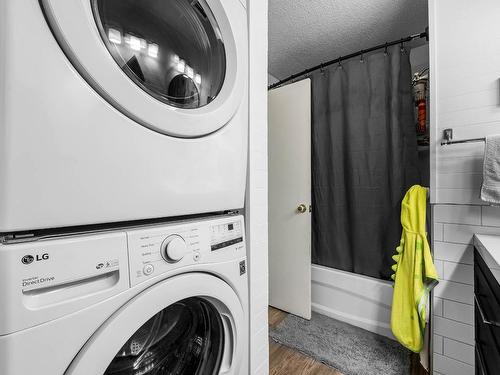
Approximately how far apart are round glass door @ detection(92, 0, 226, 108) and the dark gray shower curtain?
1.32 meters

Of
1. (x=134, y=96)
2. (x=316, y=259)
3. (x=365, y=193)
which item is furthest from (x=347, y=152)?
(x=134, y=96)

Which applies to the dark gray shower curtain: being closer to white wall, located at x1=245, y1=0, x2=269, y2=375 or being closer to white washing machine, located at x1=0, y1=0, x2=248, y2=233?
white wall, located at x1=245, y1=0, x2=269, y2=375

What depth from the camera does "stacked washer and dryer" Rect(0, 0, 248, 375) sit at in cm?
35

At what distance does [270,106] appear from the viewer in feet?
6.51

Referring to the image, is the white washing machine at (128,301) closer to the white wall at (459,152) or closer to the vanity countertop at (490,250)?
the vanity countertop at (490,250)

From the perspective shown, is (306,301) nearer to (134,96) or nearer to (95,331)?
(95,331)

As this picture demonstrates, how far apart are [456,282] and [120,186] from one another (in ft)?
5.13

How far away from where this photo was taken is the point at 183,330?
0.69 meters

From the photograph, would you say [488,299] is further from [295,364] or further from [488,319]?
[295,364]

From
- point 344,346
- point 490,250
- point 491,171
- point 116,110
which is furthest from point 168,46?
point 344,346

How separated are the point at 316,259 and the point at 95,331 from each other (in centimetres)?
175

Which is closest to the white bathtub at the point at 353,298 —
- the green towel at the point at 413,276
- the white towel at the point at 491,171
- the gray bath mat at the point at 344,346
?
the gray bath mat at the point at 344,346

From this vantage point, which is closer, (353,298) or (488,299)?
(488,299)

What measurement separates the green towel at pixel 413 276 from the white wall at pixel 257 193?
2.89 feet
